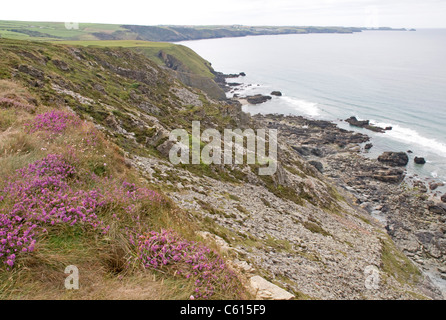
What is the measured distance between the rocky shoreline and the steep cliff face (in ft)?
17.6

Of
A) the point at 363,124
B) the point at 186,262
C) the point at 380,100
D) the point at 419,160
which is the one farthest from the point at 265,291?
the point at 380,100

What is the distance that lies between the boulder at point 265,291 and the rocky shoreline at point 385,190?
33.0 m

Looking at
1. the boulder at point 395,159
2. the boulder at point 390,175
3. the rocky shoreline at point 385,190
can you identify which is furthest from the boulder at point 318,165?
the boulder at point 395,159

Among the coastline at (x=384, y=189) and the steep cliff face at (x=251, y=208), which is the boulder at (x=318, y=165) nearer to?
the coastline at (x=384, y=189)

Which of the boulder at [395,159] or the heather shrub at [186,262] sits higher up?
the heather shrub at [186,262]

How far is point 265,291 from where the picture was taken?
916cm

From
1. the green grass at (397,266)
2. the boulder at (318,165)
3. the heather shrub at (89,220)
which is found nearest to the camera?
the heather shrub at (89,220)

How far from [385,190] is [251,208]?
1806 inches

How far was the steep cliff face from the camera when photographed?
55.9ft

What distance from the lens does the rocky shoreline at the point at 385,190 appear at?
39.2 metres

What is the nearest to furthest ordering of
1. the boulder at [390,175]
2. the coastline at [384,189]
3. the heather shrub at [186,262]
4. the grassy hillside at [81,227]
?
the grassy hillside at [81,227] < the heather shrub at [186,262] < the coastline at [384,189] < the boulder at [390,175]

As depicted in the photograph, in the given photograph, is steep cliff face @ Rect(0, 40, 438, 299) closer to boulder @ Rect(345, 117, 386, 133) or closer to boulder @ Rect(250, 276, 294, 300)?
boulder @ Rect(250, 276, 294, 300)

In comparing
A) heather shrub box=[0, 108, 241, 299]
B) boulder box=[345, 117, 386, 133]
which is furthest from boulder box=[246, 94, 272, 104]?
heather shrub box=[0, 108, 241, 299]
